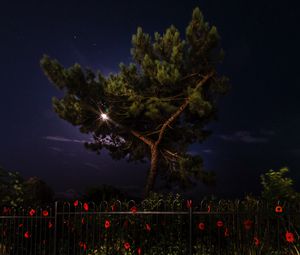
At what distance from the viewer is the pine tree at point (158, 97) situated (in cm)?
1798

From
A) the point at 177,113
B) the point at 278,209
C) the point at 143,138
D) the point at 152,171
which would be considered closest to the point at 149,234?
the point at 278,209

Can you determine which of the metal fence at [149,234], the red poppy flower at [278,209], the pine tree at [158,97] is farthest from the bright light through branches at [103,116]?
the red poppy flower at [278,209]

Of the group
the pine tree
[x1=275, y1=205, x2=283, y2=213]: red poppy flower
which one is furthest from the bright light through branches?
[x1=275, y1=205, x2=283, y2=213]: red poppy flower

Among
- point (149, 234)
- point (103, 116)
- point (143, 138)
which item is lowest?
point (149, 234)

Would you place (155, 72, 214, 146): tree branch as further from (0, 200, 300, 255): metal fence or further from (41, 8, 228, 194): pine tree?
(0, 200, 300, 255): metal fence

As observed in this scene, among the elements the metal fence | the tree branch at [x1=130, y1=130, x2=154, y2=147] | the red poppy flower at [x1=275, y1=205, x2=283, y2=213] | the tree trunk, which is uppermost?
the tree branch at [x1=130, y1=130, x2=154, y2=147]

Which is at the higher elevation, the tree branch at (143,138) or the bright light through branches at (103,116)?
the bright light through branches at (103,116)

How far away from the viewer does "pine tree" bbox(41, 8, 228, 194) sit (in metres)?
18.0

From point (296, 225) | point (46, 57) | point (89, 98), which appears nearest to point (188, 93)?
point (89, 98)

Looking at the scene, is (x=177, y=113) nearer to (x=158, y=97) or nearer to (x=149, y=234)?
(x=158, y=97)

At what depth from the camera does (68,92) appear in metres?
19.2

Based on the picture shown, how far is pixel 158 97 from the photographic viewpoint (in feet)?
61.5

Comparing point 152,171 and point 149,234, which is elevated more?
point 152,171

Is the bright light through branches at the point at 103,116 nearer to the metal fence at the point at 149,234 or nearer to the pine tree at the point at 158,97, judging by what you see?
the pine tree at the point at 158,97
